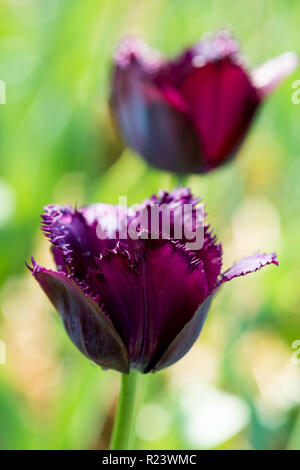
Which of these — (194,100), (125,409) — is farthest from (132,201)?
(125,409)

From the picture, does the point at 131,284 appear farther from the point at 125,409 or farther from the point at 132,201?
the point at 132,201

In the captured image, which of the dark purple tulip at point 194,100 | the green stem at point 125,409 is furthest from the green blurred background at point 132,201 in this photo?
the green stem at point 125,409

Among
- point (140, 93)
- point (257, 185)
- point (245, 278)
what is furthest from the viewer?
point (257, 185)

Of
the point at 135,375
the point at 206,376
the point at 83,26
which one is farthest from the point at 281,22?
the point at 135,375

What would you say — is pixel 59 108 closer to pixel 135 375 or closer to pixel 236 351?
pixel 236 351

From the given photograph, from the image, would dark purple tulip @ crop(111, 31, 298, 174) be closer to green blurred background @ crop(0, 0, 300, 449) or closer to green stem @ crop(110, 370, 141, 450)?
green blurred background @ crop(0, 0, 300, 449)
